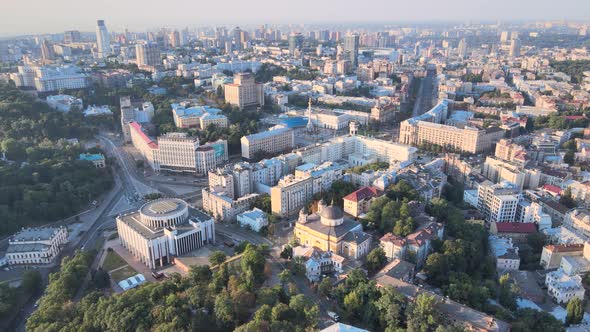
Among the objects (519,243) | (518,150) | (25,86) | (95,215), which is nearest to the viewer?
(519,243)

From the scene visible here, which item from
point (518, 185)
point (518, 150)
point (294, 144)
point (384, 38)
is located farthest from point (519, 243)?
point (384, 38)

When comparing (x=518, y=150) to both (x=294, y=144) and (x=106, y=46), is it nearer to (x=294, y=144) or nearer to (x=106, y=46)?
(x=294, y=144)

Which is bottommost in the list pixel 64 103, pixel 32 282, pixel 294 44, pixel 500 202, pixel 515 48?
pixel 32 282

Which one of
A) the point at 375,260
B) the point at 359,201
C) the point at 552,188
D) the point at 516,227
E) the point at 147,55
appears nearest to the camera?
the point at 375,260

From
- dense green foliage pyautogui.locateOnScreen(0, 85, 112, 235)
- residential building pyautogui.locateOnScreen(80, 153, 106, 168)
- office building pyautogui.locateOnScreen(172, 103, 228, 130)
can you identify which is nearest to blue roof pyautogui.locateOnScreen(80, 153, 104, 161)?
residential building pyautogui.locateOnScreen(80, 153, 106, 168)

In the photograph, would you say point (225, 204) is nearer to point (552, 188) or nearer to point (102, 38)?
point (552, 188)

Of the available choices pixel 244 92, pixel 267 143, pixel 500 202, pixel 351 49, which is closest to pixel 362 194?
pixel 500 202
